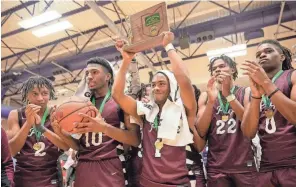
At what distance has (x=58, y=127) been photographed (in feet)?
9.70

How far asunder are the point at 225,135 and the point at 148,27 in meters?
1.37

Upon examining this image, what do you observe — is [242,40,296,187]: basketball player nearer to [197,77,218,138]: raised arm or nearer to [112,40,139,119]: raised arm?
[197,77,218,138]: raised arm

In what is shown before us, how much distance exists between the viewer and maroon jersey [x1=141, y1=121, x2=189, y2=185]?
111 inches

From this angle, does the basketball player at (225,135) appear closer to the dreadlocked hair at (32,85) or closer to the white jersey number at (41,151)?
the white jersey number at (41,151)

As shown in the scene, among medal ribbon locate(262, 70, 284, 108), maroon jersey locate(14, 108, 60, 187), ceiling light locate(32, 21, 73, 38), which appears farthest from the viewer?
ceiling light locate(32, 21, 73, 38)

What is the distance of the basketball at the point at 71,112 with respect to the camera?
2799 mm

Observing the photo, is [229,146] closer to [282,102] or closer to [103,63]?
[282,102]

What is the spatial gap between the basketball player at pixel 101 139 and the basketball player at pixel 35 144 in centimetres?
38

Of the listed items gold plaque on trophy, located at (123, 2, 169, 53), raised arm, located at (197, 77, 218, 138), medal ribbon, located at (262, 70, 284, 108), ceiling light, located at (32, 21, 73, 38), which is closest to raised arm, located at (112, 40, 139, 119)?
gold plaque on trophy, located at (123, 2, 169, 53)

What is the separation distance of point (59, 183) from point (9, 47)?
36.6ft

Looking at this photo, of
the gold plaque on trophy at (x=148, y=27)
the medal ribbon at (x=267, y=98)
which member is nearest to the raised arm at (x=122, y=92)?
the gold plaque on trophy at (x=148, y=27)

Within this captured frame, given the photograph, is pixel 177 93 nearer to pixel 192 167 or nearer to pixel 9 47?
pixel 192 167

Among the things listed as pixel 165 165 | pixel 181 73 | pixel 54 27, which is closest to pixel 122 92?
pixel 181 73

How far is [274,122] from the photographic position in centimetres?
291
